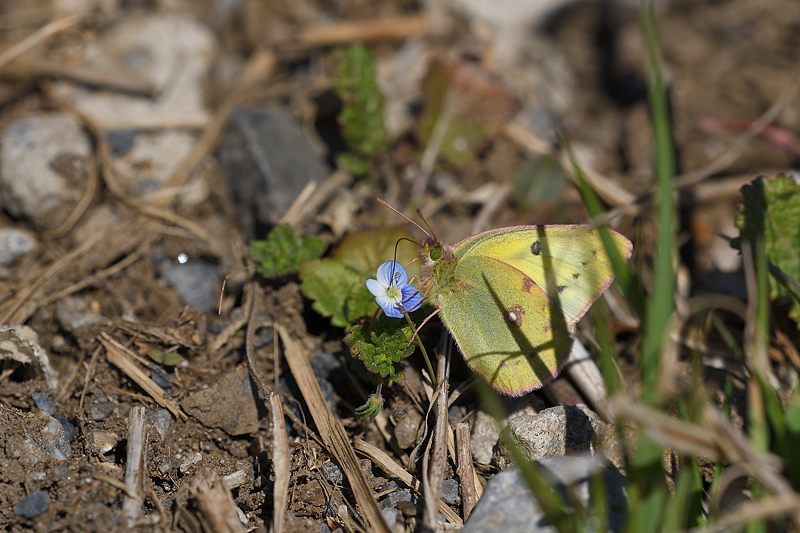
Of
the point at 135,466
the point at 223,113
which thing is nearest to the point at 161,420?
the point at 135,466

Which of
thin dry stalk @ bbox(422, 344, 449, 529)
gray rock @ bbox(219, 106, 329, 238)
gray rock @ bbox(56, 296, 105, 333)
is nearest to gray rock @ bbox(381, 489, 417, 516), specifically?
thin dry stalk @ bbox(422, 344, 449, 529)

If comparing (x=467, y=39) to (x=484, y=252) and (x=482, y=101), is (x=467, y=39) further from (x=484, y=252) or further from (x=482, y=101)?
(x=484, y=252)

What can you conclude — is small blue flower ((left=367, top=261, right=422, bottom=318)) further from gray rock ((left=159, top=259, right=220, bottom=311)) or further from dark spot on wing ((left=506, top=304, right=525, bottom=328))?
gray rock ((left=159, top=259, right=220, bottom=311))

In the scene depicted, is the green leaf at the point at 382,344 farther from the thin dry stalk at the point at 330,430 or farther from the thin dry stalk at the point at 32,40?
the thin dry stalk at the point at 32,40

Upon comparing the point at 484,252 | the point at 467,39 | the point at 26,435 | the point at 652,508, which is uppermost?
the point at 467,39

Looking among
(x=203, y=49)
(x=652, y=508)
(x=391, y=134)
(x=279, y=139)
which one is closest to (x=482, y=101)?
(x=391, y=134)

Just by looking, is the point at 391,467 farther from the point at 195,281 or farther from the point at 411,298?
the point at 195,281
